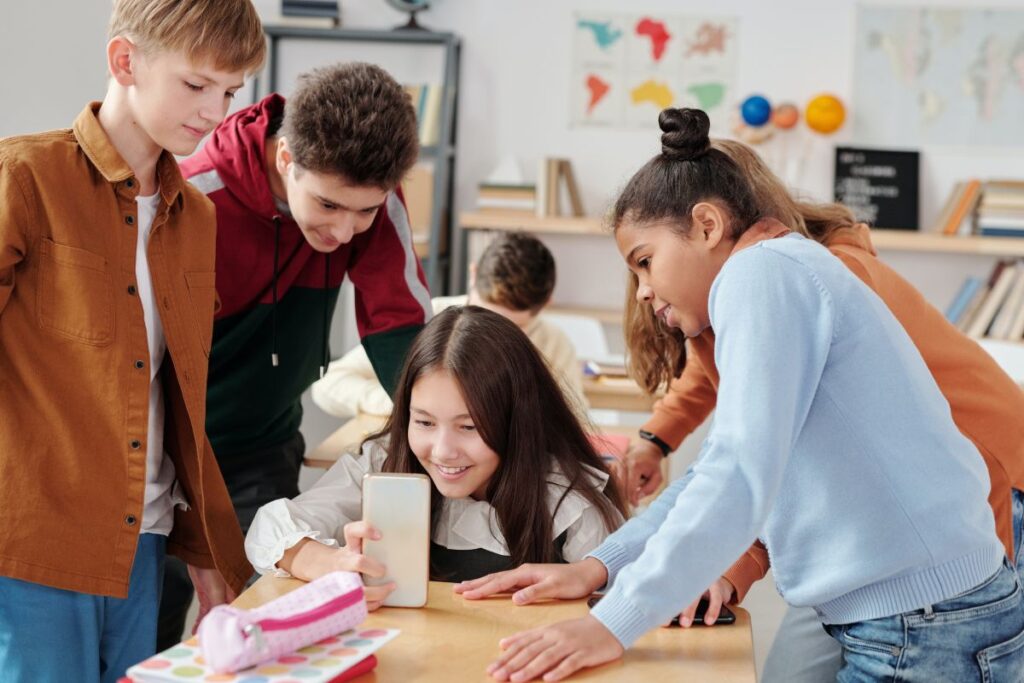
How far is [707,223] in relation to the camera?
1480mm

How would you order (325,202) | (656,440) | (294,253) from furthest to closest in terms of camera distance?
(656,440) < (294,253) < (325,202)

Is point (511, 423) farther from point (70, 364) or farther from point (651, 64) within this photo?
point (651, 64)

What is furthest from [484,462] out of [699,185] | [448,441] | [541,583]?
[699,185]

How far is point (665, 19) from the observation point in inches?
200

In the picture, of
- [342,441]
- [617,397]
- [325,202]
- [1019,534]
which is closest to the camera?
[1019,534]

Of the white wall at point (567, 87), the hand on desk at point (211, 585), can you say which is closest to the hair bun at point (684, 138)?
the hand on desk at point (211, 585)

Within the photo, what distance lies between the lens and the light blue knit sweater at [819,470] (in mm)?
1175

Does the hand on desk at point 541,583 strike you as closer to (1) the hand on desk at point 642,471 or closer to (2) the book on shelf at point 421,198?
(1) the hand on desk at point 642,471

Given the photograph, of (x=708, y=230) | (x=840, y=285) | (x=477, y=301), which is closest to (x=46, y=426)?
(x=708, y=230)

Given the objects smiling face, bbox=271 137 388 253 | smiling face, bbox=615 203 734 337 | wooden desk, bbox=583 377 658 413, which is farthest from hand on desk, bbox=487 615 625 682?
wooden desk, bbox=583 377 658 413

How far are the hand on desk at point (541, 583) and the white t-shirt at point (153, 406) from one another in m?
0.51

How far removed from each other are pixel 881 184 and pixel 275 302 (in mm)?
3516

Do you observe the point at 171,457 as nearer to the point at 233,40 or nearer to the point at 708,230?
the point at 233,40

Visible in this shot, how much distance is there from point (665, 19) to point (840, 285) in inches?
160
